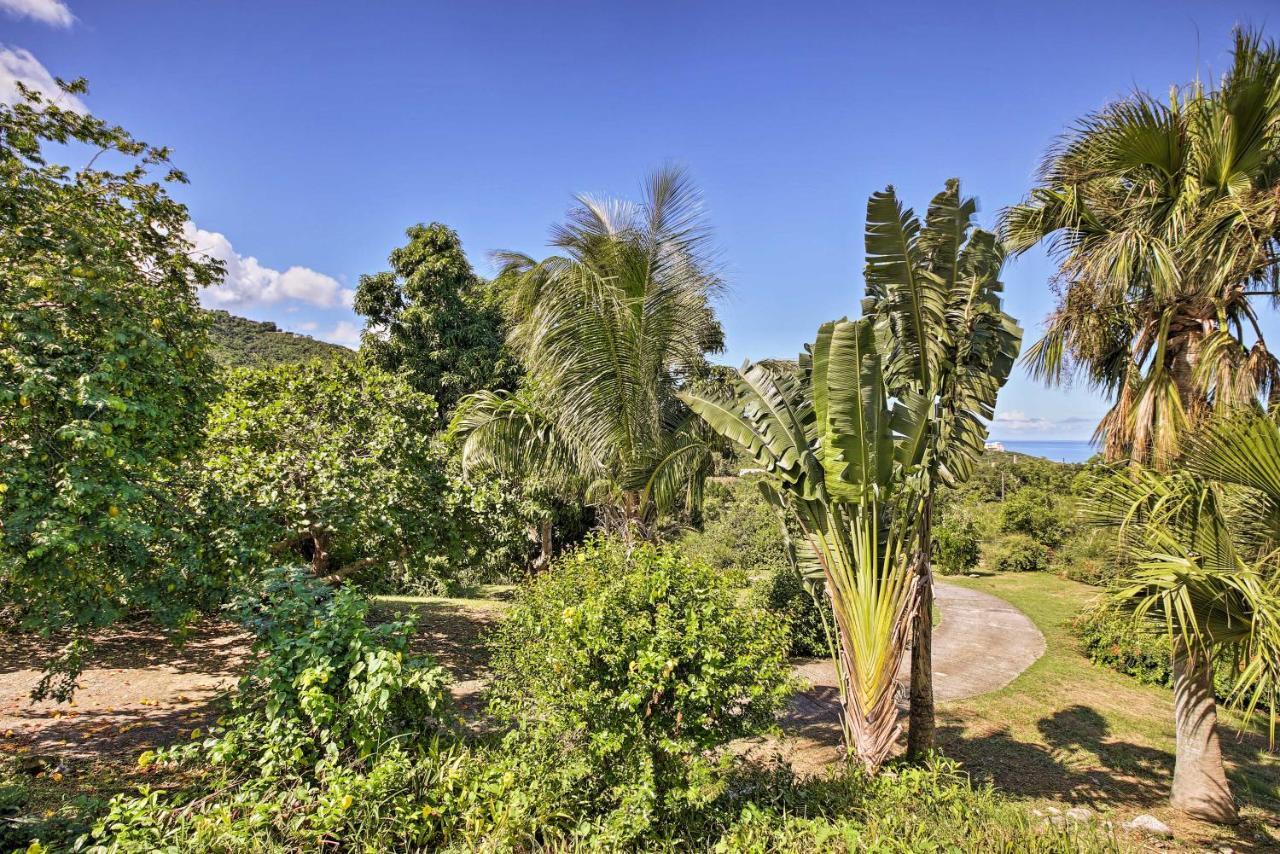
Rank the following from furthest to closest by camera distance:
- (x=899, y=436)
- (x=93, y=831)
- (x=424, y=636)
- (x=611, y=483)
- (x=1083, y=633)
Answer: (x=1083, y=633) → (x=424, y=636) → (x=611, y=483) → (x=899, y=436) → (x=93, y=831)

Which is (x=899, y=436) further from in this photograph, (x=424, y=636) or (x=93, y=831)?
(x=424, y=636)

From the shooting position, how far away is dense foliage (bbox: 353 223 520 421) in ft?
58.4

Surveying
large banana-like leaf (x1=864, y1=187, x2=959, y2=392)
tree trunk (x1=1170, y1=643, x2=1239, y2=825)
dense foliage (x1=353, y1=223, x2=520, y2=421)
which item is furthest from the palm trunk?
dense foliage (x1=353, y1=223, x2=520, y2=421)

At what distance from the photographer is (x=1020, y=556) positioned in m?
22.5

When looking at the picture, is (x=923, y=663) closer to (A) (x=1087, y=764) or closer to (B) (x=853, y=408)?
(B) (x=853, y=408)

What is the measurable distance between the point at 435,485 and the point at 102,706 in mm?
4387

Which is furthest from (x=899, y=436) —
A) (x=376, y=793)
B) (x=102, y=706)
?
(x=102, y=706)

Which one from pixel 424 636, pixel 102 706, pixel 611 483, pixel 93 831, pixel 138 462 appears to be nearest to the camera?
pixel 93 831

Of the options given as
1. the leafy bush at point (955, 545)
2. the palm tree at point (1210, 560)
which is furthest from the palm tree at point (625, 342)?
the leafy bush at point (955, 545)

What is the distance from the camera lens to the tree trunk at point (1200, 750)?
5.28 metres

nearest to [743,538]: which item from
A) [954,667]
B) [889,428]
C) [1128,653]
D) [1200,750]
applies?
[954,667]

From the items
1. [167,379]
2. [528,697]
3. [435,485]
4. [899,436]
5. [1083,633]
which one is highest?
[167,379]

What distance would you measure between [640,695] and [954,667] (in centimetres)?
963

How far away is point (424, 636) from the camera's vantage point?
1002cm
